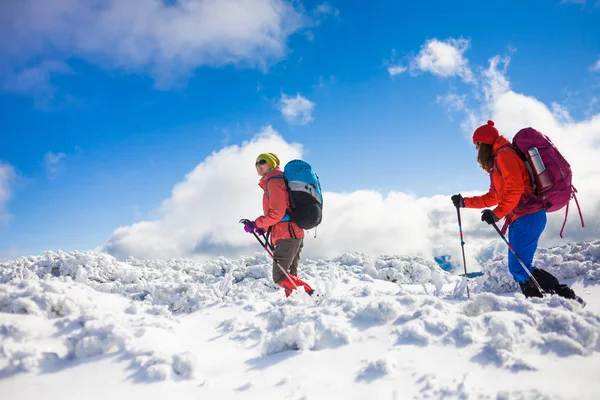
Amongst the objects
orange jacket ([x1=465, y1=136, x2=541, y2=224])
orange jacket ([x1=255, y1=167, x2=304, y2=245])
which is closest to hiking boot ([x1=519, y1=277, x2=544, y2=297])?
orange jacket ([x1=465, y1=136, x2=541, y2=224])

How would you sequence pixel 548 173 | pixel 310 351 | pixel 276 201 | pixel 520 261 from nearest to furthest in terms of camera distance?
pixel 310 351
pixel 548 173
pixel 520 261
pixel 276 201

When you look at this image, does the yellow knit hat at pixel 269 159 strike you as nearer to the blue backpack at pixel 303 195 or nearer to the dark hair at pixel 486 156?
the blue backpack at pixel 303 195

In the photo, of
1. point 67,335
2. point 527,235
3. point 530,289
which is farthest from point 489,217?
point 67,335

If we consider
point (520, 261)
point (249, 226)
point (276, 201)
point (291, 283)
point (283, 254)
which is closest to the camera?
point (520, 261)

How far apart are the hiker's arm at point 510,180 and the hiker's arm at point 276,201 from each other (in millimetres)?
3171

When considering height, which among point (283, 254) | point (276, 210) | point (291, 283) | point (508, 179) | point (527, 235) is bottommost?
point (527, 235)

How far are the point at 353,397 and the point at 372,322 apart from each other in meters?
1.12

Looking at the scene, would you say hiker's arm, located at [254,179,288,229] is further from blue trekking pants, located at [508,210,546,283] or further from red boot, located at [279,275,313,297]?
blue trekking pants, located at [508,210,546,283]

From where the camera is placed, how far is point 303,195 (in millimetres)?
5152

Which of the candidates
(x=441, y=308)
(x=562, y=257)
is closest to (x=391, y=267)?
(x=562, y=257)

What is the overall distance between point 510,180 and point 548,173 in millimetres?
466

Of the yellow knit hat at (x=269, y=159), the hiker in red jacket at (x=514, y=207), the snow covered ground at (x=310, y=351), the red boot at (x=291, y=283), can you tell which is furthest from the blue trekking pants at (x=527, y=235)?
the yellow knit hat at (x=269, y=159)

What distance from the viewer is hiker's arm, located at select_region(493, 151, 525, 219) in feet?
13.1

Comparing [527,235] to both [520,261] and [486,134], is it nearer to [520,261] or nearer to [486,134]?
[520,261]
